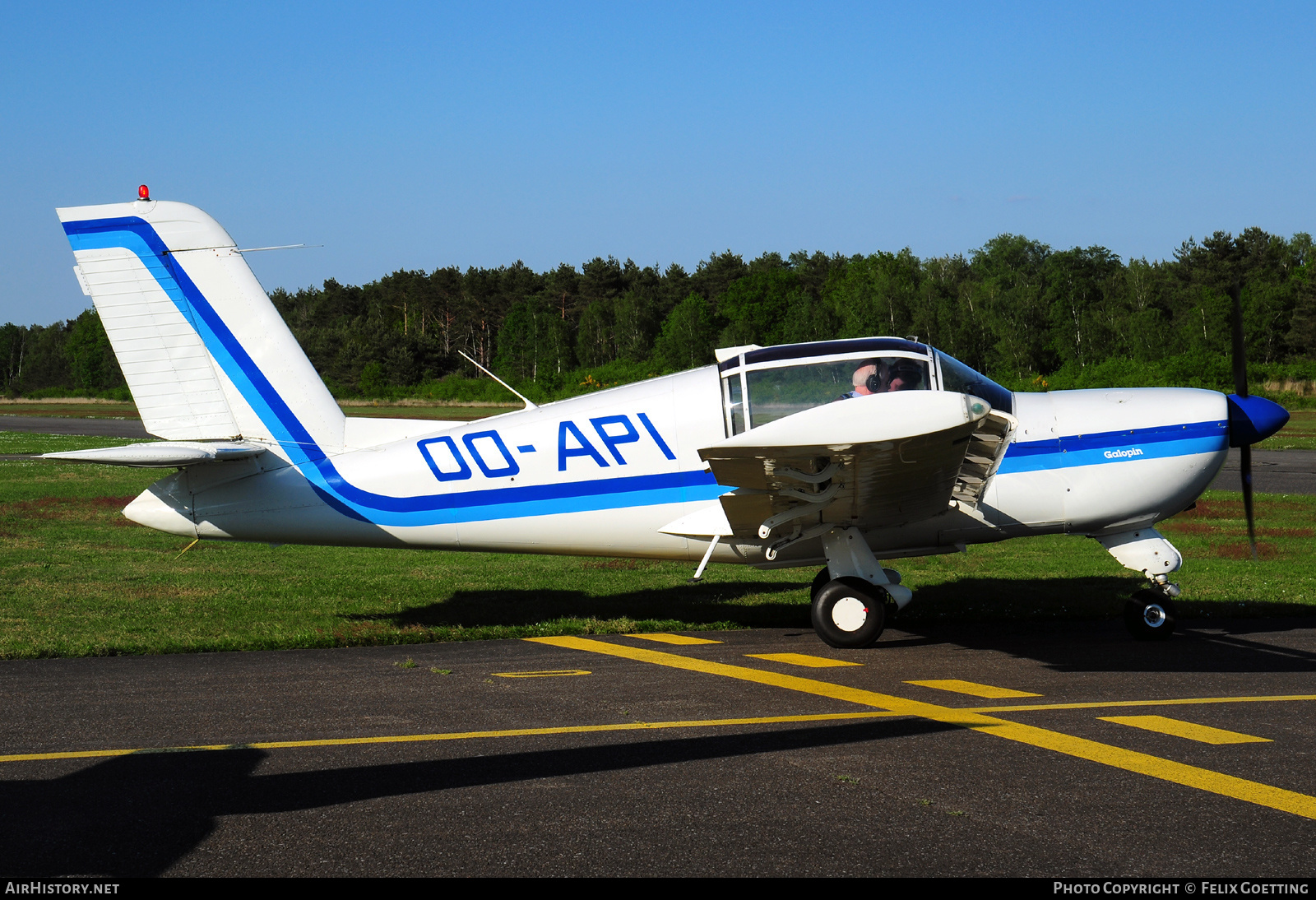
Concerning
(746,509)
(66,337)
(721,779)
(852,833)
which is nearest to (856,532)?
(746,509)

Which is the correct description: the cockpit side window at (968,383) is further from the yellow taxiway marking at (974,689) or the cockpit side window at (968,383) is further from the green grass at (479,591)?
the yellow taxiway marking at (974,689)

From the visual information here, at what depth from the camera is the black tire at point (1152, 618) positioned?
8.68m

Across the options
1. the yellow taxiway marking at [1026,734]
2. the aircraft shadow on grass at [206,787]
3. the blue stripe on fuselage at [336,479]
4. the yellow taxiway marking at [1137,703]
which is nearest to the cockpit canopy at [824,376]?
the blue stripe on fuselage at [336,479]

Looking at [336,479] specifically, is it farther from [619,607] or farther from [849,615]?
[849,615]

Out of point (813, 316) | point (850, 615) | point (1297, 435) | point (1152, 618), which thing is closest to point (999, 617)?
point (1152, 618)

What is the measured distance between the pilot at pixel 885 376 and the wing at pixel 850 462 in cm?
81

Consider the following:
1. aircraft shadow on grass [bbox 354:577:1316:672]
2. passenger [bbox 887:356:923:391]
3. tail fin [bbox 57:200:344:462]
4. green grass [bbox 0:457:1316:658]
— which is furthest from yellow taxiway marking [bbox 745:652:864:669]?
tail fin [bbox 57:200:344:462]

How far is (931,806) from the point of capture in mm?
4562

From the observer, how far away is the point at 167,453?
8414mm

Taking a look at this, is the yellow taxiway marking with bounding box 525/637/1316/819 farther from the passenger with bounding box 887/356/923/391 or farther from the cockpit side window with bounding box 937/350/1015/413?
the cockpit side window with bounding box 937/350/1015/413

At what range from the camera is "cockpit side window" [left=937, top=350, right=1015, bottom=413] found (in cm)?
852

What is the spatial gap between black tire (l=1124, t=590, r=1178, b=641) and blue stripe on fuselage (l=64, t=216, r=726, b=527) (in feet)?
12.1

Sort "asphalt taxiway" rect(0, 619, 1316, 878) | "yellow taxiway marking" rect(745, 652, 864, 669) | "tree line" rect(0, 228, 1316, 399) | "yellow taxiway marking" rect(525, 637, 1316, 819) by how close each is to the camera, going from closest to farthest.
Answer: "asphalt taxiway" rect(0, 619, 1316, 878) → "yellow taxiway marking" rect(525, 637, 1316, 819) → "yellow taxiway marking" rect(745, 652, 864, 669) → "tree line" rect(0, 228, 1316, 399)

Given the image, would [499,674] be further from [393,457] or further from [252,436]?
[252,436]
